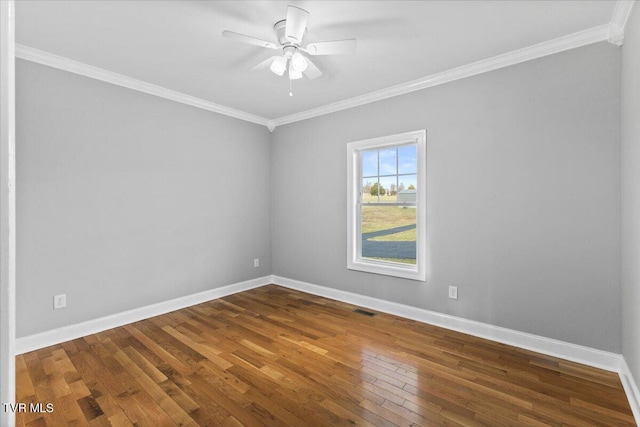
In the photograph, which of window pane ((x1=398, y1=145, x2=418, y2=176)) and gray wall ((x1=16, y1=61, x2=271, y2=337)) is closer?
gray wall ((x1=16, y1=61, x2=271, y2=337))

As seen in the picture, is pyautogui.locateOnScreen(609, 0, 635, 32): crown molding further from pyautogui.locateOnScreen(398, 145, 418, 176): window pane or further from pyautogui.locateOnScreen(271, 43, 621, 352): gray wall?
pyautogui.locateOnScreen(398, 145, 418, 176): window pane

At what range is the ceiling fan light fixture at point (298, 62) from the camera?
2449 millimetres

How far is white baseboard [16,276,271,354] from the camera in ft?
9.07

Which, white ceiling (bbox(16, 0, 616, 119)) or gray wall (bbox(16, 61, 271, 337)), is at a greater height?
white ceiling (bbox(16, 0, 616, 119))

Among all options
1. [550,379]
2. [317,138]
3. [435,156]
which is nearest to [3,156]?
[550,379]

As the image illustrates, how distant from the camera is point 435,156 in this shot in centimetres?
332

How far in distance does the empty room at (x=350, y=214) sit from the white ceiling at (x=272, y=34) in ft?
0.07

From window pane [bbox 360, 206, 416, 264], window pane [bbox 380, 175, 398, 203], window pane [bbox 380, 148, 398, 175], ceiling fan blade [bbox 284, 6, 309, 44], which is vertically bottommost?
window pane [bbox 360, 206, 416, 264]

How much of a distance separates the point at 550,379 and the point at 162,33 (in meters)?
4.01

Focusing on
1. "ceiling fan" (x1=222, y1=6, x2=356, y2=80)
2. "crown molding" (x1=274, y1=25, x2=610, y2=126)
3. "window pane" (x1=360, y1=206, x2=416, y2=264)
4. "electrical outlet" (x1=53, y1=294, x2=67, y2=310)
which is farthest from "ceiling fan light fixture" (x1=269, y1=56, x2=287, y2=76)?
"electrical outlet" (x1=53, y1=294, x2=67, y2=310)

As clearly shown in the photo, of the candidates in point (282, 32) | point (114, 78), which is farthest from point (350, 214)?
point (114, 78)

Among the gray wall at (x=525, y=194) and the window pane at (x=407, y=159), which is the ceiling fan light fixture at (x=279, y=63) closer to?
the gray wall at (x=525, y=194)

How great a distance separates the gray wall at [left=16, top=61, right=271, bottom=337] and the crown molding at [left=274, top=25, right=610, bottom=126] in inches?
66.2

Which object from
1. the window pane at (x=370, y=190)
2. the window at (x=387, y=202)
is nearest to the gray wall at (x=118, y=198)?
the window at (x=387, y=202)
